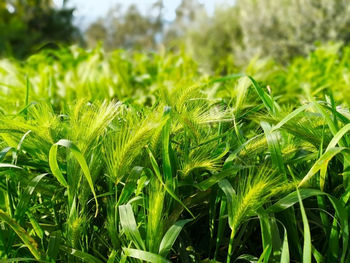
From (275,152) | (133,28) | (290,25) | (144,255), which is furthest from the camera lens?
(133,28)

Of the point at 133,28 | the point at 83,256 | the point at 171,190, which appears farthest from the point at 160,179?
the point at 133,28

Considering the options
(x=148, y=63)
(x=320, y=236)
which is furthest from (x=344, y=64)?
(x=320, y=236)

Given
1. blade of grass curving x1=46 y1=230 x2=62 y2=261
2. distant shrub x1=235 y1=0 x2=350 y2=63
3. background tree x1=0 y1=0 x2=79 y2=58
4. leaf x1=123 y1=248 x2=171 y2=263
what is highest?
background tree x1=0 y1=0 x2=79 y2=58

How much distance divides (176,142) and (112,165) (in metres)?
0.19

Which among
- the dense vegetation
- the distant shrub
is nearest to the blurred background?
the distant shrub

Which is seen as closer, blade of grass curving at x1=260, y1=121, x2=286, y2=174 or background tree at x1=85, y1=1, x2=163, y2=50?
blade of grass curving at x1=260, y1=121, x2=286, y2=174

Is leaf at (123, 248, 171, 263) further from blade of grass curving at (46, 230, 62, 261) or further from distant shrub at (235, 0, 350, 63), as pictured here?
distant shrub at (235, 0, 350, 63)

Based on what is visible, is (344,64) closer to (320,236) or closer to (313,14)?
(320,236)

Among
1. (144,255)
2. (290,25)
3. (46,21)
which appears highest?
(46,21)

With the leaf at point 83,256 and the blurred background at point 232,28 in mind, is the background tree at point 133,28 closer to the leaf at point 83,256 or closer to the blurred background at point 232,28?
the blurred background at point 232,28

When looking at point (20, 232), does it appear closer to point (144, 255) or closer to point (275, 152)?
point (144, 255)

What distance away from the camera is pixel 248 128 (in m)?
1.40

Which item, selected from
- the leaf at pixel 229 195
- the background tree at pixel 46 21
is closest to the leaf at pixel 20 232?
the leaf at pixel 229 195

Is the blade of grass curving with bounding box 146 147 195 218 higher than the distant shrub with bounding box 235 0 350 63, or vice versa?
the distant shrub with bounding box 235 0 350 63
